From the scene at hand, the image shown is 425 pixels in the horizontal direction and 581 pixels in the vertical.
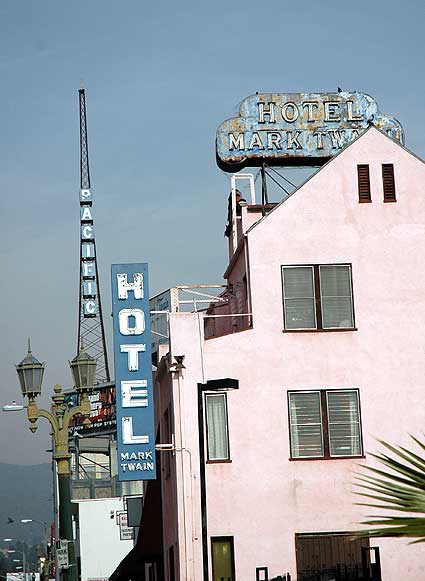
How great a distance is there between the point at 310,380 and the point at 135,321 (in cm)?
458

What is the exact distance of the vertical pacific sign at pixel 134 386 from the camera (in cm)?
2869

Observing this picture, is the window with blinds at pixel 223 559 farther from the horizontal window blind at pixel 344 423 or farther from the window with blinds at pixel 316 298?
the window with blinds at pixel 316 298

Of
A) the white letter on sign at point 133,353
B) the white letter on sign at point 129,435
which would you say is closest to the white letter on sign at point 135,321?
the white letter on sign at point 133,353

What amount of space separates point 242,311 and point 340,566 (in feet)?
25.1

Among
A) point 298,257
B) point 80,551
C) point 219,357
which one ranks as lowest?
point 80,551

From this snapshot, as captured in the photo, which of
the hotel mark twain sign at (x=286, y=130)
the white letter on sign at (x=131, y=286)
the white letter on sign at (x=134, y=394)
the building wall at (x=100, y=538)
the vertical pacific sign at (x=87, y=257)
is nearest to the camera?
the white letter on sign at (x=134, y=394)

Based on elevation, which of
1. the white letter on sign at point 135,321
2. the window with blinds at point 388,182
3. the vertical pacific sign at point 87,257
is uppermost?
the vertical pacific sign at point 87,257

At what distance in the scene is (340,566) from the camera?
27703mm

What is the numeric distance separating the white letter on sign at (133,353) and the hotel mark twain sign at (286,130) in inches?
333

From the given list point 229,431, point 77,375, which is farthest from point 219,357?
point 77,375

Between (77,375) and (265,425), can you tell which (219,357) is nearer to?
(265,425)

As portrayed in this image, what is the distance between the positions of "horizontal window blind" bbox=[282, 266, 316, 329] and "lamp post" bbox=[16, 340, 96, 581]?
18.3 feet

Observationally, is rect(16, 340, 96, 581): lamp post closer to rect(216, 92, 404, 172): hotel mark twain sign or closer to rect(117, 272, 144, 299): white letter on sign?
rect(117, 272, 144, 299): white letter on sign

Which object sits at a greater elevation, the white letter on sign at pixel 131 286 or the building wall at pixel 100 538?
the white letter on sign at pixel 131 286
